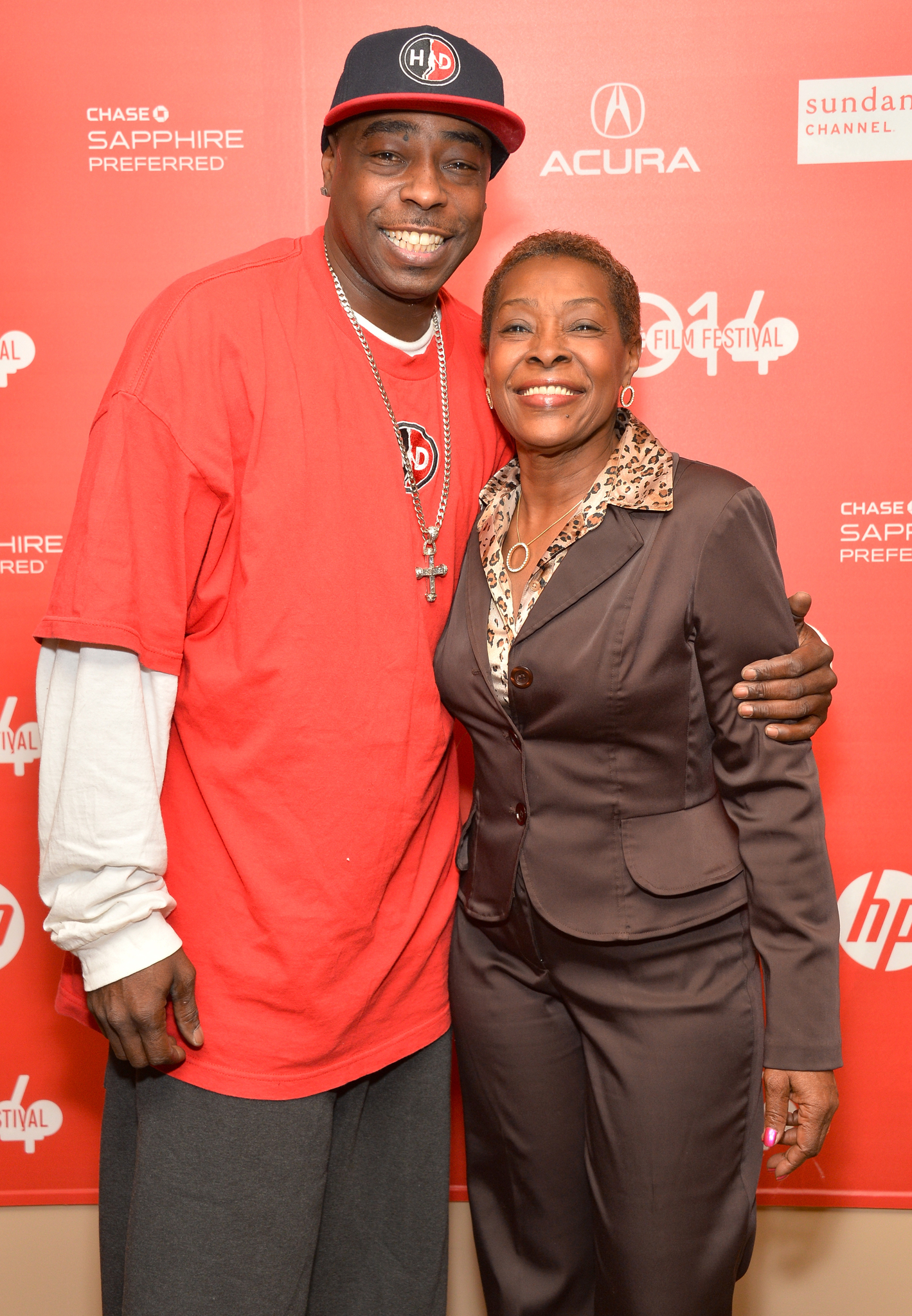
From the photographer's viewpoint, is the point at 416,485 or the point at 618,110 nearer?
the point at 416,485

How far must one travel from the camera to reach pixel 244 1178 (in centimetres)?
139

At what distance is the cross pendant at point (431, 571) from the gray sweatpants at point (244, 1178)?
0.70 metres

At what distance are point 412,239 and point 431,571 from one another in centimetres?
45

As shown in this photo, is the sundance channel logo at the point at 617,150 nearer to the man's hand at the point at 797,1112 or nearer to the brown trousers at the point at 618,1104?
the brown trousers at the point at 618,1104

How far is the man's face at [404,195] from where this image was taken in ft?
4.65

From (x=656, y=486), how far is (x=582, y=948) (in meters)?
0.63

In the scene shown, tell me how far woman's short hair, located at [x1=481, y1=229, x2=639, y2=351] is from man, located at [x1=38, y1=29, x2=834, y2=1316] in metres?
0.10

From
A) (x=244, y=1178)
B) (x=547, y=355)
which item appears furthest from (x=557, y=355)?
(x=244, y=1178)

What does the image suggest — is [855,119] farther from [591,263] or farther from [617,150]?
[591,263]

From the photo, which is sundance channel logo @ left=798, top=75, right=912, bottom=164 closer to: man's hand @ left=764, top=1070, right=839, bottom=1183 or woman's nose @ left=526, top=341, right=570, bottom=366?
woman's nose @ left=526, top=341, right=570, bottom=366

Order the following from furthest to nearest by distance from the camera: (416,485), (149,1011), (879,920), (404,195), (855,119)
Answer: (879,920)
(855,119)
(416,485)
(404,195)
(149,1011)

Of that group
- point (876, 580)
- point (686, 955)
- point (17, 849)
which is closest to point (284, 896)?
point (686, 955)

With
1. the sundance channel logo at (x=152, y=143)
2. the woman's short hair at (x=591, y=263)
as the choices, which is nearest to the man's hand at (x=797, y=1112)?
the woman's short hair at (x=591, y=263)

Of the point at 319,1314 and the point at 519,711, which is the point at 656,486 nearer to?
the point at 519,711
